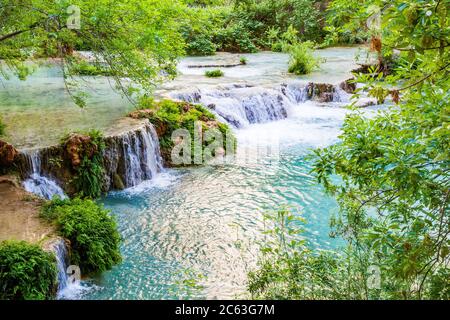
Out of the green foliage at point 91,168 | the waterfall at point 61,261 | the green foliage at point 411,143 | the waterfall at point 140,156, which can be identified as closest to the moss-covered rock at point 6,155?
the green foliage at point 91,168

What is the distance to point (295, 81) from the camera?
1667 centimetres

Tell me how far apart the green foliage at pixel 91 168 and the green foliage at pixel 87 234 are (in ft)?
6.49

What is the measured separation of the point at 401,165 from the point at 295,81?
14151 mm

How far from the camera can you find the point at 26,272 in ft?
16.0

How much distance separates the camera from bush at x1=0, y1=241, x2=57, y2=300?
188 inches

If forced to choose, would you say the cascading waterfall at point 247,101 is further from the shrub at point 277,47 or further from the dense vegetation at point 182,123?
the shrub at point 277,47

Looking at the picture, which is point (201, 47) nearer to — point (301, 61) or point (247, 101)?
point (301, 61)

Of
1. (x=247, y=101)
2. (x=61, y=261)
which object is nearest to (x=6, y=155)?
(x=61, y=261)

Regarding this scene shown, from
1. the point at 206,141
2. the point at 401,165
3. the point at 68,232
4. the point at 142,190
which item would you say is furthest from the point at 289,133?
the point at 401,165

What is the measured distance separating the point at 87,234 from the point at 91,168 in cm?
282

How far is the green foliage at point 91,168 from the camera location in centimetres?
843

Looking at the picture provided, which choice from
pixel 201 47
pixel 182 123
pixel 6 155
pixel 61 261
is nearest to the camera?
pixel 61 261

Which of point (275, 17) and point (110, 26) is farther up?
point (275, 17)
